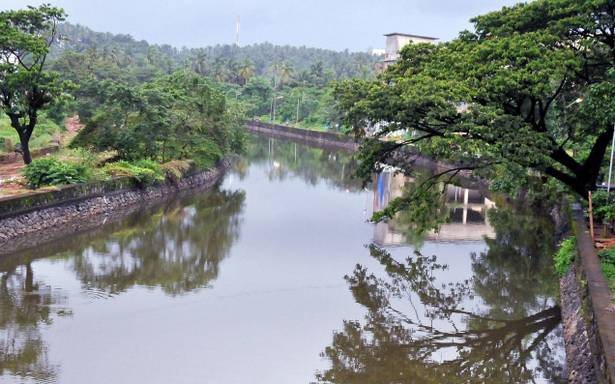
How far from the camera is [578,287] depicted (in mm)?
14891

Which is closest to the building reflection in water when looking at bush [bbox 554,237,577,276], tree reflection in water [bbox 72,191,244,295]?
bush [bbox 554,237,577,276]

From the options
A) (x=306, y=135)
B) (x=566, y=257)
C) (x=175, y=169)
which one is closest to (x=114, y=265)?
(x=566, y=257)

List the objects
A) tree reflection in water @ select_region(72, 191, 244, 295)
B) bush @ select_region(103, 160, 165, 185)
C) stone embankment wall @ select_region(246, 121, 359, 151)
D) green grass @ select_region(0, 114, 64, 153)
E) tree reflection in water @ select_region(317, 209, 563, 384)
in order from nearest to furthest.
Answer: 1. tree reflection in water @ select_region(317, 209, 563, 384)
2. tree reflection in water @ select_region(72, 191, 244, 295)
3. bush @ select_region(103, 160, 165, 185)
4. green grass @ select_region(0, 114, 64, 153)
5. stone embankment wall @ select_region(246, 121, 359, 151)

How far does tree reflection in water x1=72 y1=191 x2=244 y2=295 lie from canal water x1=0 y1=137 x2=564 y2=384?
0.07 metres

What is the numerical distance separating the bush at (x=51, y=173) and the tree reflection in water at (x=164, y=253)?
2.82m

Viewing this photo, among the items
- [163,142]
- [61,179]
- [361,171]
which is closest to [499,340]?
[361,171]

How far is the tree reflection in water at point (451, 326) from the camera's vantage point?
13.3 meters

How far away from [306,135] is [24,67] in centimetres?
5674

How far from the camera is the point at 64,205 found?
24.4 meters

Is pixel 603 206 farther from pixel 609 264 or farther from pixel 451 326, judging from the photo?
pixel 451 326

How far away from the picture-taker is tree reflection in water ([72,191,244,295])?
18484 millimetres

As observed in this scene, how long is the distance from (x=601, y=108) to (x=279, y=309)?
969cm

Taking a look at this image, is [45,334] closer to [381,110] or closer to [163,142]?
[381,110]

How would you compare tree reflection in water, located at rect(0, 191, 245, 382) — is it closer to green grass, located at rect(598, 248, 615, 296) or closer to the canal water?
the canal water
